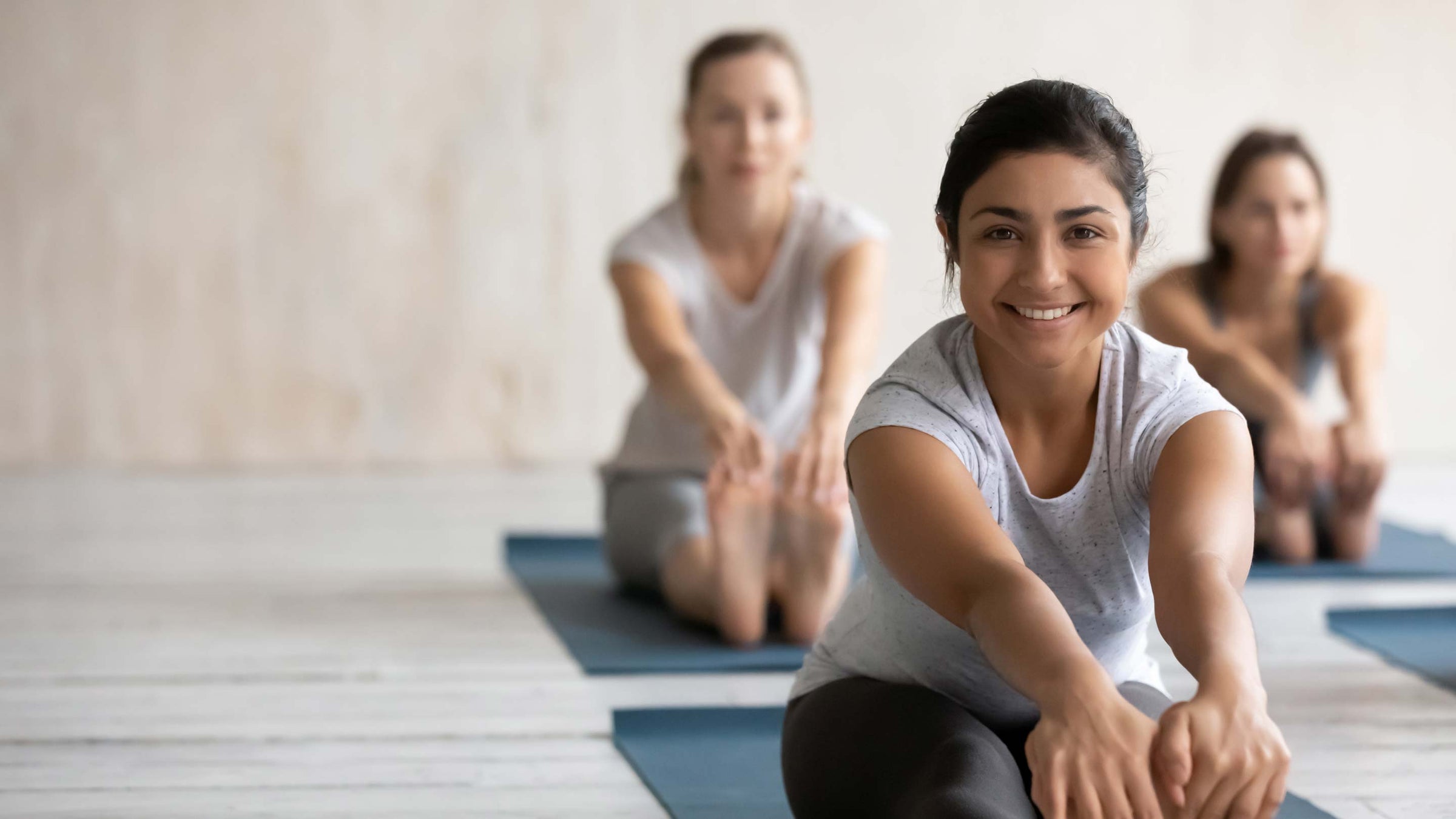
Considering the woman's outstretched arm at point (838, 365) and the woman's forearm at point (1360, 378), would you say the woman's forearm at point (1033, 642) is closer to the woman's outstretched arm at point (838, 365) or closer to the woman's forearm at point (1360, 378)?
the woman's outstretched arm at point (838, 365)

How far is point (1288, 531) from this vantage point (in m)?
2.98

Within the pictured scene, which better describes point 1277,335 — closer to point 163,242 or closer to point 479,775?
point 479,775

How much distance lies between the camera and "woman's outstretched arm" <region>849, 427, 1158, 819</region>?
3.35ft

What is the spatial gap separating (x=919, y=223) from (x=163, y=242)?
86.0 inches

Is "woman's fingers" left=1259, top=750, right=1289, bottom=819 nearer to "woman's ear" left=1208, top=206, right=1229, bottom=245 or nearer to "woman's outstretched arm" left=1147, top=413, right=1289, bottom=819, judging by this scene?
"woman's outstretched arm" left=1147, top=413, right=1289, bottom=819

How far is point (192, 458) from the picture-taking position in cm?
428

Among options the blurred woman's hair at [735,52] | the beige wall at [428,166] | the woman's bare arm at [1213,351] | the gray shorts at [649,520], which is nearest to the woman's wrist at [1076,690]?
the gray shorts at [649,520]

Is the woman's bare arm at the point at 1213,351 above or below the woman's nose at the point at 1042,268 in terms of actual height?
below

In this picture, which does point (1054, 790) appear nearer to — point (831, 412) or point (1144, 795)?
point (1144, 795)

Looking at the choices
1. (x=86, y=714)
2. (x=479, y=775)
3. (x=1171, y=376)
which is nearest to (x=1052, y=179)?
(x=1171, y=376)

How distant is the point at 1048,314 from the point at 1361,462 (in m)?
1.94

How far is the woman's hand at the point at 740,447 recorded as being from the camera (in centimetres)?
225

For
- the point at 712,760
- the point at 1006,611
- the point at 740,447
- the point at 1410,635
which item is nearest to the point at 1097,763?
the point at 1006,611

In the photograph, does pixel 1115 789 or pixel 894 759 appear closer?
pixel 1115 789
